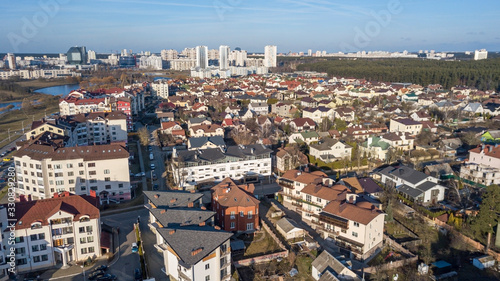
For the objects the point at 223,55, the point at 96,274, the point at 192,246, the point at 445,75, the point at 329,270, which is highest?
the point at 223,55

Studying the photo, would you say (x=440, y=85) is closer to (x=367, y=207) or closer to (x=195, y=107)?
(x=195, y=107)

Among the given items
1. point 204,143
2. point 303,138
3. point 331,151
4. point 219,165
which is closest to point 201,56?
point 303,138

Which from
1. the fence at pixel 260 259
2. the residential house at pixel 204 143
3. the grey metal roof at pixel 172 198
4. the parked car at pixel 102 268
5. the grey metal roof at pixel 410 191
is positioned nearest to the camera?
the parked car at pixel 102 268

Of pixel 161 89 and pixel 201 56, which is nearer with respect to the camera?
pixel 161 89

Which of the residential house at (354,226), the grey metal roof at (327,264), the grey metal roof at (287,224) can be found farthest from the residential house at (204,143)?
the grey metal roof at (327,264)

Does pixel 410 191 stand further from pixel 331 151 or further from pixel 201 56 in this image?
pixel 201 56

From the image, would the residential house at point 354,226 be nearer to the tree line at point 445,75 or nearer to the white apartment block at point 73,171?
the white apartment block at point 73,171

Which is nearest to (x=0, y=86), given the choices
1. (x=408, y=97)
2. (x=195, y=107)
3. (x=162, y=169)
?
(x=195, y=107)
